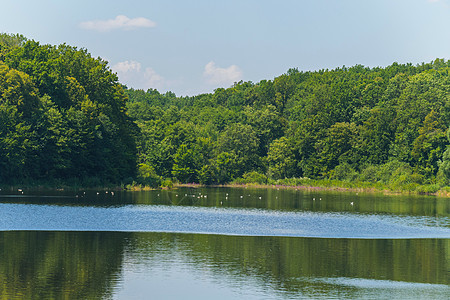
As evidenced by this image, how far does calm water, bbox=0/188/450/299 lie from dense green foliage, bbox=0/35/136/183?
24876 millimetres

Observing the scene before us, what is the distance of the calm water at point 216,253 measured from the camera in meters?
28.5

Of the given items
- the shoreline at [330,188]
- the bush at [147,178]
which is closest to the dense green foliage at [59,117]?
the bush at [147,178]

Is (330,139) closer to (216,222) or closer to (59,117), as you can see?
(59,117)

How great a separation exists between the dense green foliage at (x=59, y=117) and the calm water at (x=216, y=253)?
24876 millimetres

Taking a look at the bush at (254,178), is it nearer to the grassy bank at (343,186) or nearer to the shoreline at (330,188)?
the grassy bank at (343,186)

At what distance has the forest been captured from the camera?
93125 millimetres

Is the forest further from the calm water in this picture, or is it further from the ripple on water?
the ripple on water

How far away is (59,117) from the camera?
93.4 m

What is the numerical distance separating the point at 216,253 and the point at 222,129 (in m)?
143

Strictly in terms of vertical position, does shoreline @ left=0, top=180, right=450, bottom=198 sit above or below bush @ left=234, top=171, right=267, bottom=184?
below

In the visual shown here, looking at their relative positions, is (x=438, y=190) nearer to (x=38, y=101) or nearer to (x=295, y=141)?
(x=295, y=141)

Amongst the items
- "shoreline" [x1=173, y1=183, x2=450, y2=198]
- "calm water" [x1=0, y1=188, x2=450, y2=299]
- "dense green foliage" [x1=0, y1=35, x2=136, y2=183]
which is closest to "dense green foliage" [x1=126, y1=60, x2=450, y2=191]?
"shoreline" [x1=173, y1=183, x2=450, y2=198]

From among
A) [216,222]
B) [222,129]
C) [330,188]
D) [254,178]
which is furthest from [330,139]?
[216,222]

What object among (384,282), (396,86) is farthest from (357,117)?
(384,282)
